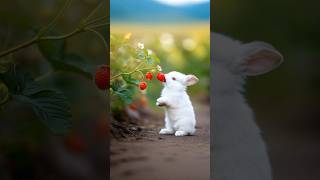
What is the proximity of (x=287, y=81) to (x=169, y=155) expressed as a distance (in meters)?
0.61

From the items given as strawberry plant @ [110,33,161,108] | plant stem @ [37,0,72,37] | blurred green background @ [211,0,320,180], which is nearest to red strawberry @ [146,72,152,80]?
strawberry plant @ [110,33,161,108]

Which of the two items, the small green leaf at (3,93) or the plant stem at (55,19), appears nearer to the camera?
the small green leaf at (3,93)

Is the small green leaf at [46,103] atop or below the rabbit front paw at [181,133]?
atop

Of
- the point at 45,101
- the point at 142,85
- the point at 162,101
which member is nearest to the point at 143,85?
the point at 142,85

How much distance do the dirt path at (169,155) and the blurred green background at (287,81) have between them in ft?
0.86

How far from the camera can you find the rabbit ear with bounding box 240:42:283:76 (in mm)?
2289

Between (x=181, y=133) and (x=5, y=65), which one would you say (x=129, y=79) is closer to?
(x=181, y=133)

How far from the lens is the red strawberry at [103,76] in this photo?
2371 mm

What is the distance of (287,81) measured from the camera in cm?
236


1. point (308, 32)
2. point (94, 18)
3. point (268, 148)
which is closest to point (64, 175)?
point (94, 18)

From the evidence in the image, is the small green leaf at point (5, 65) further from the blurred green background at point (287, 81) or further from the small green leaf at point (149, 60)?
the blurred green background at point (287, 81)

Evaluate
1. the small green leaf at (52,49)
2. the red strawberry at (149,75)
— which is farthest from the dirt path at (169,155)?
the small green leaf at (52,49)

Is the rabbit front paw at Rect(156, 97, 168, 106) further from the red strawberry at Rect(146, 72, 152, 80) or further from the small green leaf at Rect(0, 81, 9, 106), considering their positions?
the small green leaf at Rect(0, 81, 9, 106)

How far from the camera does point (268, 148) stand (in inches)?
93.0
